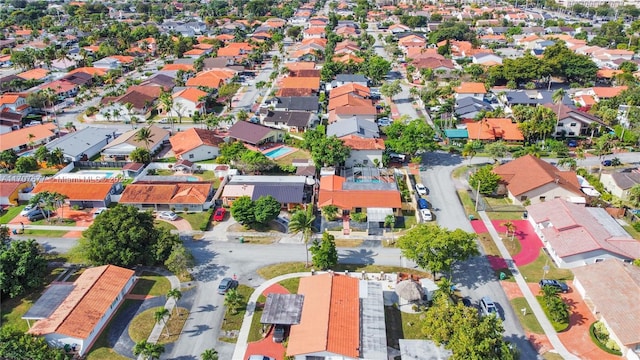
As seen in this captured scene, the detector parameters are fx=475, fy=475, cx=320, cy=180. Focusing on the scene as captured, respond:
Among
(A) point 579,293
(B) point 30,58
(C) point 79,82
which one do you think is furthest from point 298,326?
(B) point 30,58

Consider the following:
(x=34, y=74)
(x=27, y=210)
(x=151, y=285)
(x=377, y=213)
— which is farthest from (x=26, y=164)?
(x=34, y=74)

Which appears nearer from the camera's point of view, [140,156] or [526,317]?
[526,317]

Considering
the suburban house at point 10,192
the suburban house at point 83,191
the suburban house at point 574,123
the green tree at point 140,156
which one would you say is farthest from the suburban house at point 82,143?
the suburban house at point 574,123

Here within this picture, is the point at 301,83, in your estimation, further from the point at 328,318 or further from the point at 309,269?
the point at 328,318

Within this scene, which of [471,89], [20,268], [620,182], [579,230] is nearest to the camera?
[20,268]

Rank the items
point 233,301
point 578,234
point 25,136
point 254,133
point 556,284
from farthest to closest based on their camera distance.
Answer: point 25,136 < point 254,133 < point 578,234 < point 556,284 < point 233,301

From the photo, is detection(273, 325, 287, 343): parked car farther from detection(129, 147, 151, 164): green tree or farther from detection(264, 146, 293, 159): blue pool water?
detection(129, 147, 151, 164): green tree
